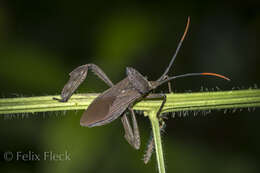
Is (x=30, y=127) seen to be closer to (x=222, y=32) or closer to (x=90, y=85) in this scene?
(x=90, y=85)

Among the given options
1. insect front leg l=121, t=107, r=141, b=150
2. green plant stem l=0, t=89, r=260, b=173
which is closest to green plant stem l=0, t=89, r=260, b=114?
green plant stem l=0, t=89, r=260, b=173

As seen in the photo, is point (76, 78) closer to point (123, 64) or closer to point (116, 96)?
A: point (116, 96)

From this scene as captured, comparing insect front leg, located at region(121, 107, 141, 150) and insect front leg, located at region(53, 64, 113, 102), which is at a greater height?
insect front leg, located at region(53, 64, 113, 102)

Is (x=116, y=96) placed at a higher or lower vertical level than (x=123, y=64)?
lower

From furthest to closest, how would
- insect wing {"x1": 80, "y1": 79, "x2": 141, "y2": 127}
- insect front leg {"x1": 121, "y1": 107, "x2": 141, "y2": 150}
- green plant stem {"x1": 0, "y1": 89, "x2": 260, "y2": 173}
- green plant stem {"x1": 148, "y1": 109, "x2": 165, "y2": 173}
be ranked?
insect front leg {"x1": 121, "y1": 107, "x2": 141, "y2": 150}
insect wing {"x1": 80, "y1": 79, "x2": 141, "y2": 127}
green plant stem {"x1": 0, "y1": 89, "x2": 260, "y2": 173}
green plant stem {"x1": 148, "y1": 109, "x2": 165, "y2": 173}

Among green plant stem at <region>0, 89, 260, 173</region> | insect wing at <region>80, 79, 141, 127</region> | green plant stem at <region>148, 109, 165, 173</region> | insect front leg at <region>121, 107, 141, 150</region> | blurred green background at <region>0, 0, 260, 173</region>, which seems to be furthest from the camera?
blurred green background at <region>0, 0, 260, 173</region>

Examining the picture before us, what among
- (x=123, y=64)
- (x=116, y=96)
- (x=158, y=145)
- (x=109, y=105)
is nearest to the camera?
(x=158, y=145)

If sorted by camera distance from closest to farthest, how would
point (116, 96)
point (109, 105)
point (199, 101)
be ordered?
point (199, 101) → point (109, 105) → point (116, 96)

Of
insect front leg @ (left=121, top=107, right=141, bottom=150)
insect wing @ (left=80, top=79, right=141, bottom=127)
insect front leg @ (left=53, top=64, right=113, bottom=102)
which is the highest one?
insect front leg @ (left=53, top=64, right=113, bottom=102)

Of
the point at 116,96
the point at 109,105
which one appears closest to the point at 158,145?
the point at 109,105

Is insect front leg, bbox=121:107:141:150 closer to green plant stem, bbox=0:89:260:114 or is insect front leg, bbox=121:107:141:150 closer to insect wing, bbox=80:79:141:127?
insect wing, bbox=80:79:141:127
